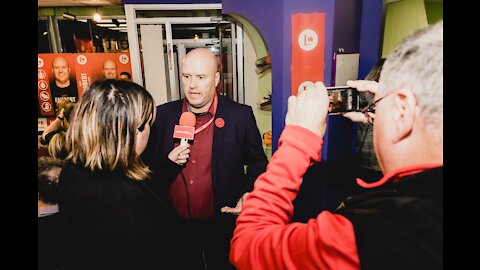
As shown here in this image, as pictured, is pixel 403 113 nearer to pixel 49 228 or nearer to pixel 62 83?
pixel 49 228

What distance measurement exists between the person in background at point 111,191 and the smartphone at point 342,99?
0.85 meters

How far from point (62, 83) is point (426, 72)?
440 centimetres

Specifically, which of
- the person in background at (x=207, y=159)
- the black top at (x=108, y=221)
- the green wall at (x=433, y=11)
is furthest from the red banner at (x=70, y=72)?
the green wall at (x=433, y=11)

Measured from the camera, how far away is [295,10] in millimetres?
2178

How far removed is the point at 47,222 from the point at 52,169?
1.22ft

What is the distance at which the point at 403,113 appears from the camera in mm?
703

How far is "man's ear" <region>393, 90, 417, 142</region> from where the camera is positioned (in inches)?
26.6

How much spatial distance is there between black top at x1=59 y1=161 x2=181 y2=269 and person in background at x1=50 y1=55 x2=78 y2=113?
325cm

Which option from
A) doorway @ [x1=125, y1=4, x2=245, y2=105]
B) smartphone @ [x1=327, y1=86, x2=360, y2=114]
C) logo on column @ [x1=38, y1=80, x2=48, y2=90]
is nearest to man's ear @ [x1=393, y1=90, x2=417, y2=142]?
smartphone @ [x1=327, y1=86, x2=360, y2=114]

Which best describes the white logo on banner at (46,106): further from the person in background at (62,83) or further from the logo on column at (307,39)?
the logo on column at (307,39)

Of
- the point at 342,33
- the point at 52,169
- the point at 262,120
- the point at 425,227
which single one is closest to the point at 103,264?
the point at 52,169

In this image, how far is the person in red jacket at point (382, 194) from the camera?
22.3 inches

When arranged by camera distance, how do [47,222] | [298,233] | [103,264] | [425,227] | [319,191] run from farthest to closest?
[319,191]
[47,222]
[103,264]
[298,233]
[425,227]
